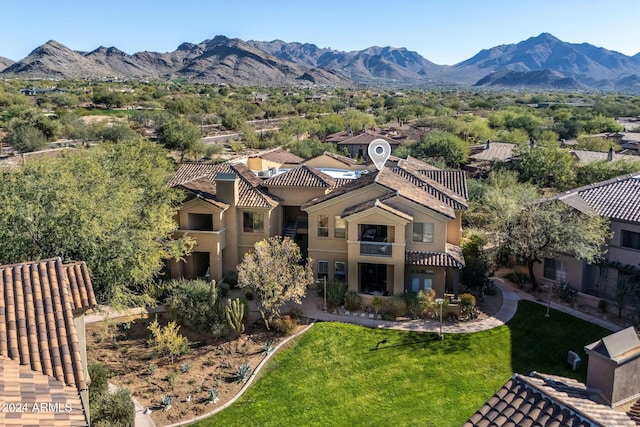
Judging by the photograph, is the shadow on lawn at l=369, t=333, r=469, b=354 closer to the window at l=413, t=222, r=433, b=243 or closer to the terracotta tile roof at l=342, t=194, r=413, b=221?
the window at l=413, t=222, r=433, b=243

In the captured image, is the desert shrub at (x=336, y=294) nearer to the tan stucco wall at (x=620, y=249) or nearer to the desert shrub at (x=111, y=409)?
the desert shrub at (x=111, y=409)

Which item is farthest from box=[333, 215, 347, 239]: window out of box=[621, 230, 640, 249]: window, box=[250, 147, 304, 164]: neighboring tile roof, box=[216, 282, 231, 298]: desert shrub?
box=[250, 147, 304, 164]: neighboring tile roof

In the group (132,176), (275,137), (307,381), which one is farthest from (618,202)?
(275,137)

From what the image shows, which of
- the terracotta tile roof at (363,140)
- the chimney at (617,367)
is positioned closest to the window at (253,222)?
the chimney at (617,367)

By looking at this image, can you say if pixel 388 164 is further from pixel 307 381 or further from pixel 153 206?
pixel 307 381

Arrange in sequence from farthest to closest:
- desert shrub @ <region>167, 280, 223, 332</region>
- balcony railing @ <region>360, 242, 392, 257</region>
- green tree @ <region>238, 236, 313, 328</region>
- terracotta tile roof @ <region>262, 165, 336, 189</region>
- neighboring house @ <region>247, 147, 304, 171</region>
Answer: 1. neighboring house @ <region>247, 147, 304, 171</region>
2. terracotta tile roof @ <region>262, 165, 336, 189</region>
3. balcony railing @ <region>360, 242, 392, 257</region>
4. green tree @ <region>238, 236, 313, 328</region>
5. desert shrub @ <region>167, 280, 223, 332</region>

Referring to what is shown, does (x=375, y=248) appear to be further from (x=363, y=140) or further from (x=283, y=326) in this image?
(x=363, y=140)
